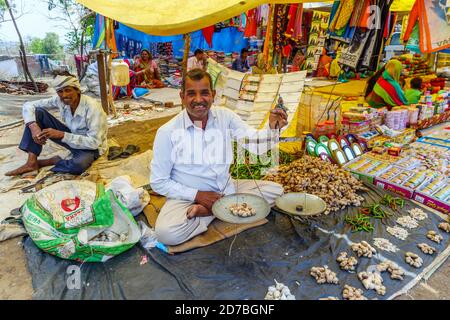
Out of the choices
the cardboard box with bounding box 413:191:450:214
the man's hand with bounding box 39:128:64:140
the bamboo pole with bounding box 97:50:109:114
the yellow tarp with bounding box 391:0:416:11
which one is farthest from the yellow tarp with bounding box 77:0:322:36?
the yellow tarp with bounding box 391:0:416:11

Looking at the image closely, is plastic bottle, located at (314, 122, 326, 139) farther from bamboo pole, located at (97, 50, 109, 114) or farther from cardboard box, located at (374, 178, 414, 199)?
bamboo pole, located at (97, 50, 109, 114)

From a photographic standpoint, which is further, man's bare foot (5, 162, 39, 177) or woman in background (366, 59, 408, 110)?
woman in background (366, 59, 408, 110)

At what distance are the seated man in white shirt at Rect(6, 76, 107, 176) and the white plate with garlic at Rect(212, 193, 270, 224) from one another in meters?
1.94

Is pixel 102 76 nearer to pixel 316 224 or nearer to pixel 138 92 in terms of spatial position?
pixel 138 92

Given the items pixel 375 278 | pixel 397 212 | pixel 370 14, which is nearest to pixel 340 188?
pixel 397 212

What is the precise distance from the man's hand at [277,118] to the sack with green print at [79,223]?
115cm

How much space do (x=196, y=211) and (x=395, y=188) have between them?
1841mm

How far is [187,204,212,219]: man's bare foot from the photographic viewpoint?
2.09 metres

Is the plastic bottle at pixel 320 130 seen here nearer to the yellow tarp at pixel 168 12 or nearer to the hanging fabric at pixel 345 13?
the hanging fabric at pixel 345 13

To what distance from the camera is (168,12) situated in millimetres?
2129

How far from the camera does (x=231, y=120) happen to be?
233 centimetres
